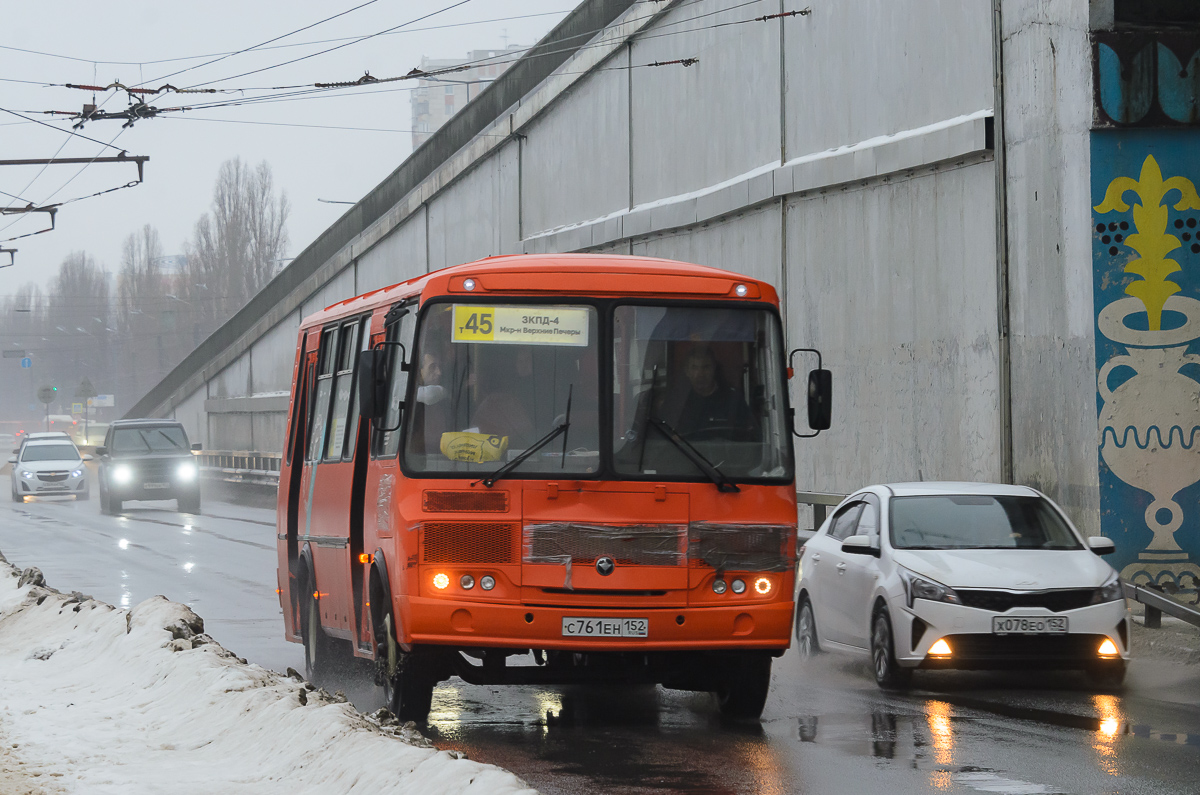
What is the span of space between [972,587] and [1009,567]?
37cm

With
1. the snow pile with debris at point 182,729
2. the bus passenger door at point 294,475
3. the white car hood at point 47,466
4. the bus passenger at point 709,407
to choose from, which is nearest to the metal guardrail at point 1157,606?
the bus passenger at point 709,407

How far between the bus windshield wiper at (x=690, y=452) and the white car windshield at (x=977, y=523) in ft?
9.70

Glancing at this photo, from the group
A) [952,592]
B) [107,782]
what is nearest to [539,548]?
[107,782]

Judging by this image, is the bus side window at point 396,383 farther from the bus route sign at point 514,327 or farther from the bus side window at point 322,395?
the bus side window at point 322,395

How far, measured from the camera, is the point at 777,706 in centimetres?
1098

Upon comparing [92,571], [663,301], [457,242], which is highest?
[457,242]

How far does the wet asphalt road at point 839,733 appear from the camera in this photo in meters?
7.95

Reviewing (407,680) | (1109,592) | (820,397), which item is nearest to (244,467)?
(1109,592)

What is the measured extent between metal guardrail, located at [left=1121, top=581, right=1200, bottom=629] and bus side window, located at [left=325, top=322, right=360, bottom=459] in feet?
18.7

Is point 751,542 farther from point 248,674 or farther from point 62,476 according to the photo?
point 62,476

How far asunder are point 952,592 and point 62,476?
37577mm

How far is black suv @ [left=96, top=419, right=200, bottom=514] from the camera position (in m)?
38.9

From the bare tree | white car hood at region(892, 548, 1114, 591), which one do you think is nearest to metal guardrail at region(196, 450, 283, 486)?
white car hood at region(892, 548, 1114, 591)

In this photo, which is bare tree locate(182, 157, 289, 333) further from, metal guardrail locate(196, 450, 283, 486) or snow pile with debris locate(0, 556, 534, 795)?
snow pile with debris locate(0, 556, 534, 795)
